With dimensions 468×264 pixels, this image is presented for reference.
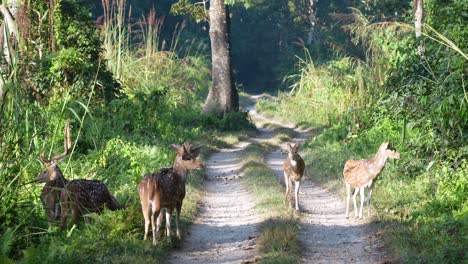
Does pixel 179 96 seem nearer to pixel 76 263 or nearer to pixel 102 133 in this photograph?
pixel 102 133

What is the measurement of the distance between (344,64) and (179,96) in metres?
7.42

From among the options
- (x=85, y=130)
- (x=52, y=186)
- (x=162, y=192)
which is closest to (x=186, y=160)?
(x=162, y=192)

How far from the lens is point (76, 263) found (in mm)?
8984

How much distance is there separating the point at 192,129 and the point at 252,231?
12988mm

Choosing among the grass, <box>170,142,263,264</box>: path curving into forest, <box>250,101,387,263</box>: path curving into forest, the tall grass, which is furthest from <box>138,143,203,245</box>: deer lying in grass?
the tall grass

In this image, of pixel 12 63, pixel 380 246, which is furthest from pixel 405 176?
pixel 12 63

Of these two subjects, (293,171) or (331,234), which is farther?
(293,171)

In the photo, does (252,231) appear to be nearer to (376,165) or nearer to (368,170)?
(368,170)

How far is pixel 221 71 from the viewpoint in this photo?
3102 cm

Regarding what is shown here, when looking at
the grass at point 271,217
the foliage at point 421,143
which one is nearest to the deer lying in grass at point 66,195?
the grass at point 271,217

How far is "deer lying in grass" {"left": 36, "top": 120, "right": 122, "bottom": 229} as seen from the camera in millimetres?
10219

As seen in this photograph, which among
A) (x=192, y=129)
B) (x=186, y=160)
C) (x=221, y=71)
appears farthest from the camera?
(x=221, y=71)

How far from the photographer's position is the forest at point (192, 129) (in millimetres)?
9375

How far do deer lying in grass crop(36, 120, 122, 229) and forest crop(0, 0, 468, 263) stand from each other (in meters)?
0.12
